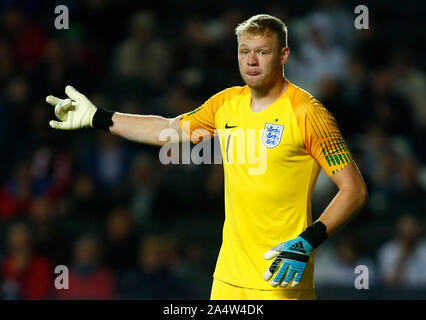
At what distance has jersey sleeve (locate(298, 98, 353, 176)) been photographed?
4.27m

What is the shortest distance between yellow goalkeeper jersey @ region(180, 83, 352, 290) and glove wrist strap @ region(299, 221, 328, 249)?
23cm

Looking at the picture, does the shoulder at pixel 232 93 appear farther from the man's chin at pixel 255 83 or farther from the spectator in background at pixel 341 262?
the spectator in background at pixel 341 262

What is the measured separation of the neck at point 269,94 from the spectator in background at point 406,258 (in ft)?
12.3

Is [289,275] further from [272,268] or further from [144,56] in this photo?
[144,56]

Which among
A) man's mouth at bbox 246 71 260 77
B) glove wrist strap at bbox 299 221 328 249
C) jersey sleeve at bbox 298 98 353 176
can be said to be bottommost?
glove wrist strap at bbox 299 221 328 249

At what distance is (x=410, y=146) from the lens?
9062 millimetres

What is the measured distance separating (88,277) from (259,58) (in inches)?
156

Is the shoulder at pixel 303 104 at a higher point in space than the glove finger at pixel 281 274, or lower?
higher

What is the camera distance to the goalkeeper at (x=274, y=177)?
421 centimetres

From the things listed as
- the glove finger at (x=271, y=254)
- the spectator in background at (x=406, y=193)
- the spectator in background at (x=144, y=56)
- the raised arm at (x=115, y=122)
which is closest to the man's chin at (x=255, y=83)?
the raised arm at (x=115, y=122)

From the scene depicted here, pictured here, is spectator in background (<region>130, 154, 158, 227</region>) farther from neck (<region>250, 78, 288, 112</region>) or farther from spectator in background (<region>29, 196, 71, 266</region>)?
neck (<region>250, 78, 288, 112</region>)

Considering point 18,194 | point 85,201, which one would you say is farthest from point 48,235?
point 18,194

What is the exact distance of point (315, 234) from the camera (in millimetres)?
4148

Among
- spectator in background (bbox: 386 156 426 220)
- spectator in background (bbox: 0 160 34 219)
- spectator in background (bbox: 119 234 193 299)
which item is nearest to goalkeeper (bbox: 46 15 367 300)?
spectator in background (bbox: 119 234 193 299)
